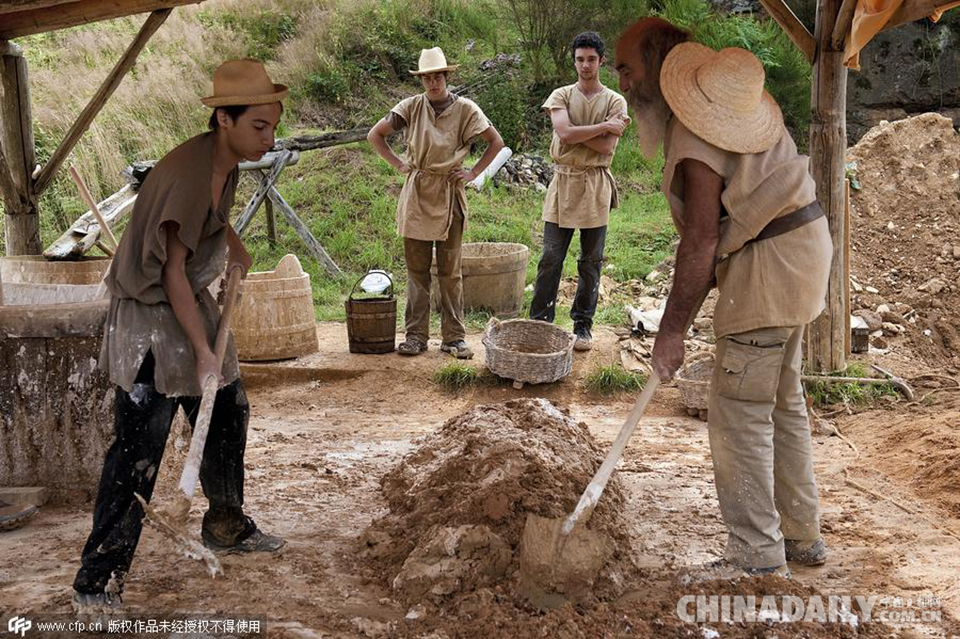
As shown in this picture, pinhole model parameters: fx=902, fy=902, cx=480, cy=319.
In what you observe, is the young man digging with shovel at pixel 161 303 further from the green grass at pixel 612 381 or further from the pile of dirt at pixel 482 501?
the green grass at pixel 612 381

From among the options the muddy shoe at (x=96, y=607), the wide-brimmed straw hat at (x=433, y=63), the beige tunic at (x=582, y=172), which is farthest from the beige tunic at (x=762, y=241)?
the wide-brimmed straw hat at (x=433, y=63)

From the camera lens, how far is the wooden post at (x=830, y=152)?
5867 mm

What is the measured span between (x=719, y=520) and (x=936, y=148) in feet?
22.9

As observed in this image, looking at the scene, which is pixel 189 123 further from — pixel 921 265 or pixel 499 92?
pixel 921 265

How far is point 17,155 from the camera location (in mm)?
6406

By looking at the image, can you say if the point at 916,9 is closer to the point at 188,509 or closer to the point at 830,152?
the point at 830,152

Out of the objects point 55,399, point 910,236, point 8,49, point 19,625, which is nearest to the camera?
point 19,625

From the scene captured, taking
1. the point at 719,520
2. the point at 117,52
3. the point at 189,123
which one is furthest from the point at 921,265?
the point at 117,52

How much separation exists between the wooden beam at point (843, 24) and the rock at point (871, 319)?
8.33 ft

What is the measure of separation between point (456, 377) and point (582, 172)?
1828mm

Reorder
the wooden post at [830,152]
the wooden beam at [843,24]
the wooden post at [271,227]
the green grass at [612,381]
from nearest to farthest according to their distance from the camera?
the wooden beam at [843,24]
the wooden post at [830,152]
the green grass at [612,381]
the wooden post at [271,227]

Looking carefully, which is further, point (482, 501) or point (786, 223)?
point (482, 501)

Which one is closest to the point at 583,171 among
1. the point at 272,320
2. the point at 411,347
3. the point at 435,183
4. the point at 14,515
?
the point at 435,183

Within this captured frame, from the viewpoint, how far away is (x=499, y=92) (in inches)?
514
